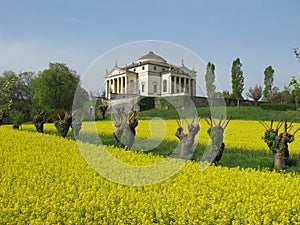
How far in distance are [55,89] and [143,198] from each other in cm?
4597

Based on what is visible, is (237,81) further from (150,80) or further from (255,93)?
(150,80)

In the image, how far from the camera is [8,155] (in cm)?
982

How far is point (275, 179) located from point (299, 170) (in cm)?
315

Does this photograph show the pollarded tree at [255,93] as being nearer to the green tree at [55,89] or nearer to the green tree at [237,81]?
the green tree at [237,81]

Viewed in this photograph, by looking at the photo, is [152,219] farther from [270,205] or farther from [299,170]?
[299,170]

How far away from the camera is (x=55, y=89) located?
4925cm

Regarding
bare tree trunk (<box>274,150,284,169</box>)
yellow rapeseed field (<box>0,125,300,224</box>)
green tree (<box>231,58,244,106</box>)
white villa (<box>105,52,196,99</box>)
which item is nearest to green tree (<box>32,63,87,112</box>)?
white villa (<box>105,52,196,99</box>)

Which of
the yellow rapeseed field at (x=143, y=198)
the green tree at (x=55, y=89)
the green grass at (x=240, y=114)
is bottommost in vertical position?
the yellow rapeseed field at (x=143, y=198)

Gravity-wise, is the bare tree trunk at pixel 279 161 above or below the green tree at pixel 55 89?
below

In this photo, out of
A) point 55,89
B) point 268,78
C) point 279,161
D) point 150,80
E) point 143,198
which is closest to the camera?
point 143,198

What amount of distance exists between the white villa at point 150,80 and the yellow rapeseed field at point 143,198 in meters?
22.7

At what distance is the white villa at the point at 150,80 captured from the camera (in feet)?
107

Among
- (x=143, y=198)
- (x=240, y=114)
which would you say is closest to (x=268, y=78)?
(x=240, y=114)

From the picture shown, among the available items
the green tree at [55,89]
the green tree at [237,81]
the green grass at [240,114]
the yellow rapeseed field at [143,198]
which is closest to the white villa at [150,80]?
the green grass at [240,114]
